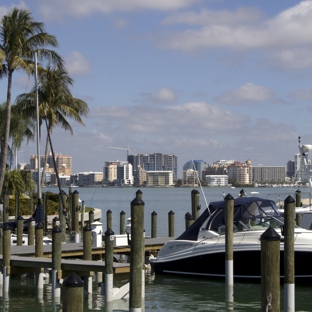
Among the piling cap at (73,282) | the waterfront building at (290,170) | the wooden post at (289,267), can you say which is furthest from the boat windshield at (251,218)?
the waterfront building at (290,170)

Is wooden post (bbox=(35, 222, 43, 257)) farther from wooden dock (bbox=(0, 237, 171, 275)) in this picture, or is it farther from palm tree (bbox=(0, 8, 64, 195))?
palm tree (bbox=(0, 8, 64, 195))

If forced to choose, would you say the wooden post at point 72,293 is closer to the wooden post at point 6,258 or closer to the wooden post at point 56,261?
the wooden post at point 56,261

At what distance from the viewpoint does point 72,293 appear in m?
9.16

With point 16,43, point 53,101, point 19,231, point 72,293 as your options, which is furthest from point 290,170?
point 72,293

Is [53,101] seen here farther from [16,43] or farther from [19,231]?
[19,231]

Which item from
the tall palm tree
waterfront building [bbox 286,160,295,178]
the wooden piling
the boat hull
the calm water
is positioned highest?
the tall palm tree

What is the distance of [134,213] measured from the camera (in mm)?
13852

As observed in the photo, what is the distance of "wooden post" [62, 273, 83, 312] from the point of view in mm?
9109

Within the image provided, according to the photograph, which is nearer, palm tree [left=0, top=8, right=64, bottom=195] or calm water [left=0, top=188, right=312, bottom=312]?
calm water [left=0, top=188, right=312, bottom=312]

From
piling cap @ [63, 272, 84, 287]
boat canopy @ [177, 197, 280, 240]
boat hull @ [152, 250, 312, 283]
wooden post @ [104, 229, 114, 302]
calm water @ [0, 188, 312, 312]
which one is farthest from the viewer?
boat canopy @ [177, 197, 280, 240]

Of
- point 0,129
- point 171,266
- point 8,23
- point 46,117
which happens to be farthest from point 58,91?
point 171,266

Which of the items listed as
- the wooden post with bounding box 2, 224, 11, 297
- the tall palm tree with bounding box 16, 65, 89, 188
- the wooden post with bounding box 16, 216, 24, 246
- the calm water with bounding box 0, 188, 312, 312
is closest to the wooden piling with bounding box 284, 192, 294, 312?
the calm water with bounding box 0, 188, 312, 312

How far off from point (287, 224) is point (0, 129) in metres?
29.2

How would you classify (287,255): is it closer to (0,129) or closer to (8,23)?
(8,23)
